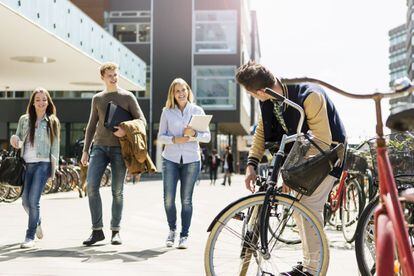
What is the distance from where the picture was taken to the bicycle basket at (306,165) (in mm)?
3594

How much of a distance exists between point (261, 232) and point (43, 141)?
11.9ft

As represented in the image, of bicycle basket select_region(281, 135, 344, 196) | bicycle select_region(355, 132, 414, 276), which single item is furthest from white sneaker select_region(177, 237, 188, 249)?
bicycle basket select_region(281, 135, 344, 196)

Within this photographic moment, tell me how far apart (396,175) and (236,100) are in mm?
37438

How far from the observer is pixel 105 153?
652cm

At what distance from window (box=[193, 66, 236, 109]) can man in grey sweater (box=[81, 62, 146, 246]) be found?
114 ft

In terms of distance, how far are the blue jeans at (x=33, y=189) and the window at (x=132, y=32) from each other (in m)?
37.7

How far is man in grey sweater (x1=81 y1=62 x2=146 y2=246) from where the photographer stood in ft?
21.3

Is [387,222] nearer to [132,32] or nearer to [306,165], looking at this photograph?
[306,165]

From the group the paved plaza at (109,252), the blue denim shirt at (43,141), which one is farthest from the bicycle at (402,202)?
the blue denim shirt at (43,141)

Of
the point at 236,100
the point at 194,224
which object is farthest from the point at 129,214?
the point at 236,100

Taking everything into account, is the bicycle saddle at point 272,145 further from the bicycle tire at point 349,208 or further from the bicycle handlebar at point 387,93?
the bicycle tire at point 349,208

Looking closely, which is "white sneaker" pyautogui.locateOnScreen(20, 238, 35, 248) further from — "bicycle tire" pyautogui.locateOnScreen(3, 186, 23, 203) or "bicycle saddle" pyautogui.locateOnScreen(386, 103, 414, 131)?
"bicycle tire" pyautogui.locateOnScreen(3, 186, 23, 203)

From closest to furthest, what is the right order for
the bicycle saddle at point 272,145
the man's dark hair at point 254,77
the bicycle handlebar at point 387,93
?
the bicycle handlebar at point 387,93
the man's dark hair at point 254,77
the bicycle saddle at point 272,145

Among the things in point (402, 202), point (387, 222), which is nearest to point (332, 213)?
point (402, 202)
